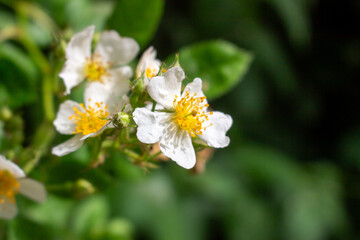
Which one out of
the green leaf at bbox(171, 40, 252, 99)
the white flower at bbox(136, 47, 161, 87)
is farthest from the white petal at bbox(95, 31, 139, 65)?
the green leaf at bbox(171, 40, 252, 99)

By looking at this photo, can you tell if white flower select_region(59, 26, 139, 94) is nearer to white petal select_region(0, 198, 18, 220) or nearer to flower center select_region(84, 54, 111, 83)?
flower center select_region(84, 54, 111, 83)

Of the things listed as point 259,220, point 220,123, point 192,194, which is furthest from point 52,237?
point 259,220

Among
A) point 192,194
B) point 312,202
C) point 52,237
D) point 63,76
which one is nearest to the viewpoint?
point 63,76

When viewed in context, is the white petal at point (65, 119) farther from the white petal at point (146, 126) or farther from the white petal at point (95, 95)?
the white petal at point (146, 126)

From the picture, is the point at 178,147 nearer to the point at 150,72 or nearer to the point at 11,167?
the point at 150,72

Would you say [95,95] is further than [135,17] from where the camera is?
No

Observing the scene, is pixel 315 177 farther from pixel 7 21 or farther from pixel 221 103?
pixel 7 21

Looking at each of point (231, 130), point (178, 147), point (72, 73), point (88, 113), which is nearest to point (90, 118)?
point (88, 113)
